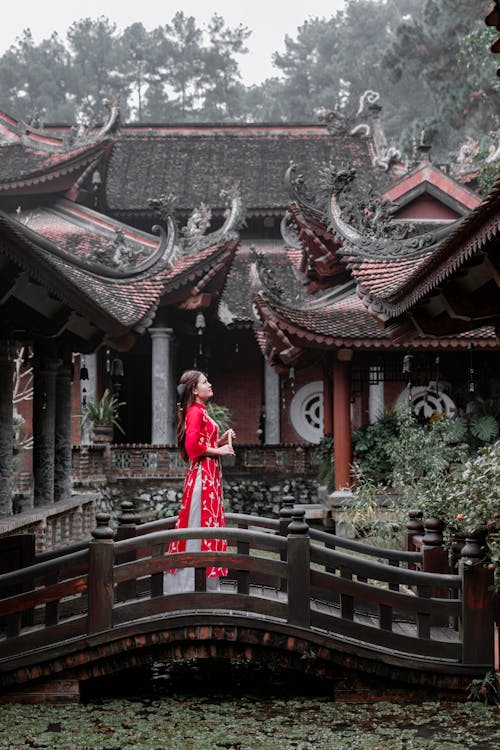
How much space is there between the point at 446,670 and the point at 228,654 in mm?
1425

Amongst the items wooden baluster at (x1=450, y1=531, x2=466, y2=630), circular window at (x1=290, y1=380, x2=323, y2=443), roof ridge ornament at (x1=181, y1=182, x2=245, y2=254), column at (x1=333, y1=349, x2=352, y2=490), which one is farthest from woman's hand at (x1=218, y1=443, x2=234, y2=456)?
circular window at (x1=290, y1=380, x2=323, y2=443)

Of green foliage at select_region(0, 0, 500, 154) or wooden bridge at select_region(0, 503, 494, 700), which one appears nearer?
wooden bridge at select_region(0, 503, 494, 700)

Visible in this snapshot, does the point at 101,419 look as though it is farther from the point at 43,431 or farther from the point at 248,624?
the point at 248,624

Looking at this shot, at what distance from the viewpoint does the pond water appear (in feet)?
16.9

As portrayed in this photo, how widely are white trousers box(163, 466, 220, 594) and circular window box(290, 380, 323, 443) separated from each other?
43.0 feet

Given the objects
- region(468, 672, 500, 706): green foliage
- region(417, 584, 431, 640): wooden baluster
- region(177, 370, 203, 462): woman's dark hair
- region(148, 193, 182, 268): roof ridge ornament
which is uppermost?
region(148, 193, 182, 268): roof ridge ornament

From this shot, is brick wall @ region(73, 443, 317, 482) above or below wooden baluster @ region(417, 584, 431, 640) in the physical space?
above

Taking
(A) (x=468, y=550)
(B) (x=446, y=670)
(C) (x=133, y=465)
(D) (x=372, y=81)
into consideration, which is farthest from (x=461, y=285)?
(D) (x=372, y=81)

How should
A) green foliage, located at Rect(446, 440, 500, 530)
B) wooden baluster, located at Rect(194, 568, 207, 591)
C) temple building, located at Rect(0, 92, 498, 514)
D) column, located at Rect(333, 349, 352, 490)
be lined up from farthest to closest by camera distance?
column, located at Rect(333, 349, 352, 490), temple building, located at Rect(0, 92, 498, 514), wooden baluster, located at Rect(194, 568, 207, 591), green foliage, located at Rect(446, 440, 500, 530)

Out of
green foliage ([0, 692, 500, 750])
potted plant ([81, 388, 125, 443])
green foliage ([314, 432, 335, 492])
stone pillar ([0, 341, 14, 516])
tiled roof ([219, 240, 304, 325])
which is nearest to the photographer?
green foliage ([0, 692, 500, 750])

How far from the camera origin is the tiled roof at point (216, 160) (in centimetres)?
2336

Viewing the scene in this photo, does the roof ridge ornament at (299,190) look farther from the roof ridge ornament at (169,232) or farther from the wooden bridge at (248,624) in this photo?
the wooden bridge at (248,624)

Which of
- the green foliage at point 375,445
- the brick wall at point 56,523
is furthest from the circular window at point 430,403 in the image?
the brick wall at point 56,523

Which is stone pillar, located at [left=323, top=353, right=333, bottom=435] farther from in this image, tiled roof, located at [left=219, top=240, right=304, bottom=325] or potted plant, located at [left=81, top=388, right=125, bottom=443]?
potted plant, located at [left=81, top=388, right=125, bottom=443]
